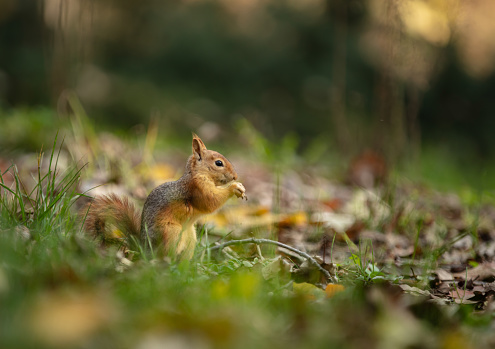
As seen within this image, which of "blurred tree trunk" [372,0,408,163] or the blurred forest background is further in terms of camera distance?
the blurred forest background

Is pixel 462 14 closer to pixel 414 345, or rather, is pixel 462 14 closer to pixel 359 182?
pixel 359 182

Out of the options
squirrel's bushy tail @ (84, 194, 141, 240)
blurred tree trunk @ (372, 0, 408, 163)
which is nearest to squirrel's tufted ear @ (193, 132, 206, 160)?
squirrel's bushy tail @ (84, 194, 141, 240)

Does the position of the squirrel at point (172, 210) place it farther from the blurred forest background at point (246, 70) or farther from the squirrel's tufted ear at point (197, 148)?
the blurred forest background at point (246, 70)

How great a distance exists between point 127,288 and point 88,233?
29.7 inches

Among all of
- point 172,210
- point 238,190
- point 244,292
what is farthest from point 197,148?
point 244,292

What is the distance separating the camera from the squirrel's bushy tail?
219cm

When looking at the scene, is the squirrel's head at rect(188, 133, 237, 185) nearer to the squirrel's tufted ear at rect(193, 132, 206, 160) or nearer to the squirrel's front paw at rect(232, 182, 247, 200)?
the squirrel's tufted ear at rect(193, 132, 206, 160)

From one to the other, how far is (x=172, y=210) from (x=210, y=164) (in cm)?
37

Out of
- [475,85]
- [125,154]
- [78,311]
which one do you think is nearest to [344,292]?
[78,311]

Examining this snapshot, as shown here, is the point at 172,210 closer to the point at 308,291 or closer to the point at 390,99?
the point at 308,291

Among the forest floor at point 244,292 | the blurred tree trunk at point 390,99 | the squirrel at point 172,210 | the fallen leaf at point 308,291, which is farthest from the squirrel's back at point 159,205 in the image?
the blurred tree trunk at point 390,99

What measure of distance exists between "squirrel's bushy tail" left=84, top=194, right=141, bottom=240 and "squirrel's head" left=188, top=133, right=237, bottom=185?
39 cm

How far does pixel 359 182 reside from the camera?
4629mm

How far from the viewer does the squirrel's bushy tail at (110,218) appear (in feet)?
7.20
